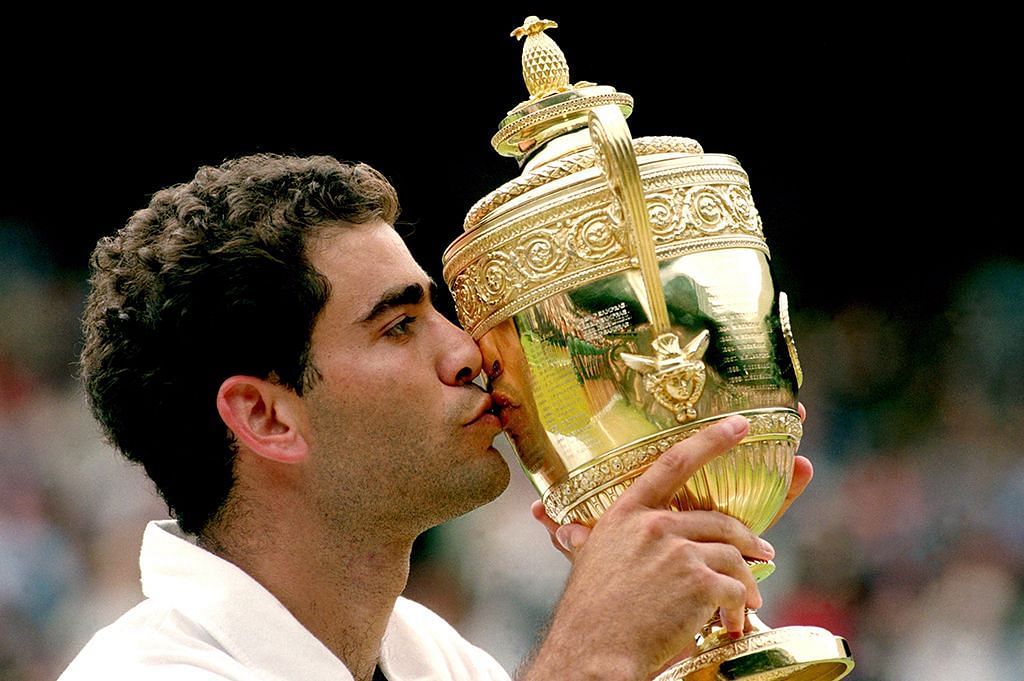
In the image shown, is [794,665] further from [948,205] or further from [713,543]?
[948,205]

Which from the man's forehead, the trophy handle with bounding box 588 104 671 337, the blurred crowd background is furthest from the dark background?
the trophy handle with bounding box 588 104 671 337

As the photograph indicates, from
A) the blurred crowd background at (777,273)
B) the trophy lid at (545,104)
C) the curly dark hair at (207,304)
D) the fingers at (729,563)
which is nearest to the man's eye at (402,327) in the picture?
the curly dark hair at (207,304)

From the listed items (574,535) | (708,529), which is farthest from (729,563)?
(574,535)

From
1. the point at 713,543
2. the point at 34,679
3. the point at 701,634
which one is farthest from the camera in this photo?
the point at 34,679

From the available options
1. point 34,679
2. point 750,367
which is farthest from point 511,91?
point 750,367

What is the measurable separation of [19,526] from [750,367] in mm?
3631

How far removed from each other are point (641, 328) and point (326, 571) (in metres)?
0.78

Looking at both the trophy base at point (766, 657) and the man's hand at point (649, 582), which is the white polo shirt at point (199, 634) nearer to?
the man's hand at point (649, 582)

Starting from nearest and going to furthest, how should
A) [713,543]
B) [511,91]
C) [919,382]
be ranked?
1. [713,543]
2. [511,91]
3. [919,382]

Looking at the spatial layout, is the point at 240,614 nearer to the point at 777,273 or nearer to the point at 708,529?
the point at 708,529

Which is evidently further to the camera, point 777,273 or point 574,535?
point 777,273

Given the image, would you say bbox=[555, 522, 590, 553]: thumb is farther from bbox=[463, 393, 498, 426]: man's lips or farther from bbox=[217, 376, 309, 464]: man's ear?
bbox=[217, 376, 309, 464]: man's ear

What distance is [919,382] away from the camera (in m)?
6.26

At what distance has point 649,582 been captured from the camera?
2.18 meters
